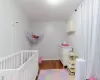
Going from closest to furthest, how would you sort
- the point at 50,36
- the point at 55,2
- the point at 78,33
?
the point at 55,2, the point at 78,33, the point at 50,36

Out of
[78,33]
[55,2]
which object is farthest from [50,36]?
[55,2]

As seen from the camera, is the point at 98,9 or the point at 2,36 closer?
the point at 98,9

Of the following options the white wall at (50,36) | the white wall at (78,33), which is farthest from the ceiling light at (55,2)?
the white wall at (50,36)

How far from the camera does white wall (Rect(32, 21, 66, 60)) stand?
5.93 meters

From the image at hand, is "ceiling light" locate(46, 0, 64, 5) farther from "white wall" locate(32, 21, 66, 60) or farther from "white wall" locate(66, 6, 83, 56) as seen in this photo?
"white wall" locate(32, 21, 66, 60)

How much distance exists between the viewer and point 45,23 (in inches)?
234

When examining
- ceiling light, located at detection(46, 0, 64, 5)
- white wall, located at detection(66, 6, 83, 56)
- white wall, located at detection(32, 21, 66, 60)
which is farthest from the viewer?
white wall, located at detection(32, 21, 66, 60)


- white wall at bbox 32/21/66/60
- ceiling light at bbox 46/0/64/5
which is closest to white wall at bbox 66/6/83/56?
ceiling light at bbox 46/0/64/5

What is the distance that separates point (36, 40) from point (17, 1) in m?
2.73

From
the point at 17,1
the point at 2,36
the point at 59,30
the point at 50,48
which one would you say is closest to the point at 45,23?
the point at 59,30

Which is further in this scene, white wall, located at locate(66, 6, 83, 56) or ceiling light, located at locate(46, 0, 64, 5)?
white wall, located at locate(66, 6, 83, 56)

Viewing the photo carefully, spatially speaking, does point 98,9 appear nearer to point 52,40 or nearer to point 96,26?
point 96,26

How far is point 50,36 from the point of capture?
5965mm

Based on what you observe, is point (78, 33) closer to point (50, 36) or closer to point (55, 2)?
point (55, 2)
